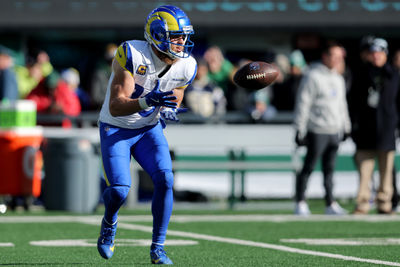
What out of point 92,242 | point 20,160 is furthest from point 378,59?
point 92,242

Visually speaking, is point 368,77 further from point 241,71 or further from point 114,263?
point 114,263

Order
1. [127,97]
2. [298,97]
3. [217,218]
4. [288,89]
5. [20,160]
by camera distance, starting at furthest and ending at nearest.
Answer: [288,89] < [20,160] < [298,97] < [217,218] < [127,97]

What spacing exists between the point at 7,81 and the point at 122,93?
257 inches

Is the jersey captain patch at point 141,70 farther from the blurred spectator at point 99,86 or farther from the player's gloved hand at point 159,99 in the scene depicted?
the blurred spectator at point 99,86

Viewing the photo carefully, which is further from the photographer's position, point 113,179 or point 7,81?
point 7,81

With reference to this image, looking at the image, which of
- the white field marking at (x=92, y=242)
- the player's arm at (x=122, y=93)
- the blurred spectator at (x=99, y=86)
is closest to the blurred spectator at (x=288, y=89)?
the blurred spectator at (x=99, y=86)

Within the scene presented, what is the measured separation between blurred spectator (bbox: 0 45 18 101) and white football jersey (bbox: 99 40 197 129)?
6.14 meters

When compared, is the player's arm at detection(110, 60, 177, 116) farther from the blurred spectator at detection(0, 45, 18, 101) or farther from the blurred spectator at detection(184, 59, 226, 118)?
the blurred spectator at detection(184, 59, 226, 118)

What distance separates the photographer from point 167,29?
6539mm

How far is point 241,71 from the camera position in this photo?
6.89m

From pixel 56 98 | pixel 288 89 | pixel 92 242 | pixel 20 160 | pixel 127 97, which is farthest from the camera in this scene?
pixel 288 89

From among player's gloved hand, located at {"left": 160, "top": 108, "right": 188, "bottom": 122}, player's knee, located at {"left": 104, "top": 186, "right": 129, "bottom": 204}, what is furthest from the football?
player's knee, located at {"left": 104, "top": 186, "right": 129, "bottom": 204}

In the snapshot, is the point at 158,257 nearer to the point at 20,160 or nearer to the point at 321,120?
the point at 321,120

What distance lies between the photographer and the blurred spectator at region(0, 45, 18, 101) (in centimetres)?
1262
